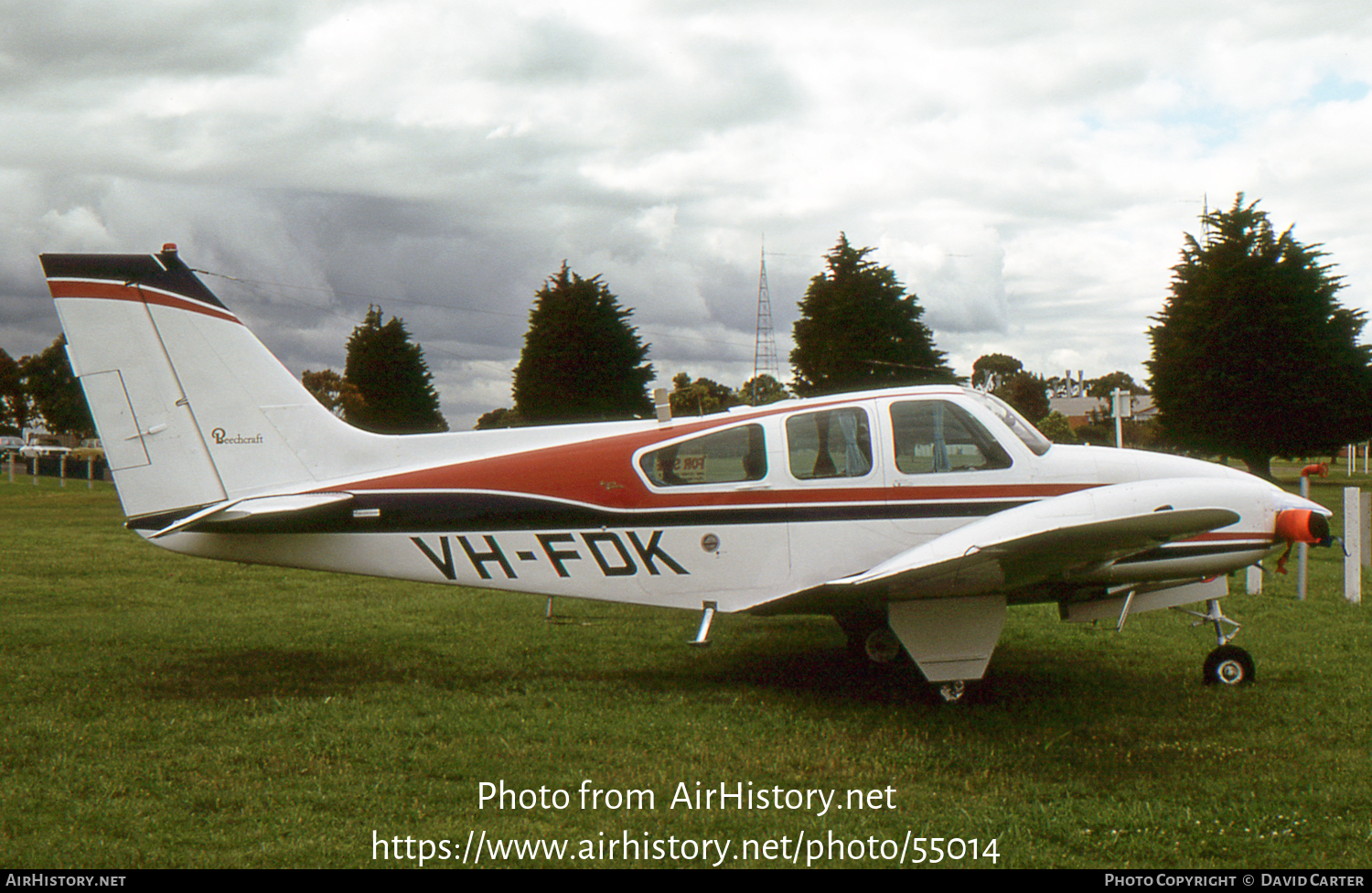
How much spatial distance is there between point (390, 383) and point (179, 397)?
46451 millimetres

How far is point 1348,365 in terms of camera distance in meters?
33.6

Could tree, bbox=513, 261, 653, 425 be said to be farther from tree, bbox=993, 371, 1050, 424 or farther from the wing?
the wing

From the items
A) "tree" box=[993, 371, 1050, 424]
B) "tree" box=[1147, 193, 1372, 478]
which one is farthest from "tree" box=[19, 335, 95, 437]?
"tree" box=[1147, 193, 1372, 478]

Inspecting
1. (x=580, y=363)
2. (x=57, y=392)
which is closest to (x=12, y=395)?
(x=57, y=392)

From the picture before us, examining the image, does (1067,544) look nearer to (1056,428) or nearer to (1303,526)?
(1303,526)

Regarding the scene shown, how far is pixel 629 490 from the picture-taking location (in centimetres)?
705

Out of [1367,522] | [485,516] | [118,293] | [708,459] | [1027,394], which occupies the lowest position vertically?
[1367,522]

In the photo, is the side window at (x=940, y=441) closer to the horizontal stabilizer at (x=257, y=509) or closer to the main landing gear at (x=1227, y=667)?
the main landing gear at (x=1227, y=667)

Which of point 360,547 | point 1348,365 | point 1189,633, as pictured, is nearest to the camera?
point 360,547

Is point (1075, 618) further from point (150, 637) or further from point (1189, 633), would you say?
point (150, 637)

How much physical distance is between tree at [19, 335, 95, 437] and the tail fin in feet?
278

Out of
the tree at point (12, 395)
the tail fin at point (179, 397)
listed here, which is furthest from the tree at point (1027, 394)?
the tree at point (12, 395)

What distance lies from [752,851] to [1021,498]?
3547mm

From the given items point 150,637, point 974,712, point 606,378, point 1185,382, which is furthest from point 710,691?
point 606,378
